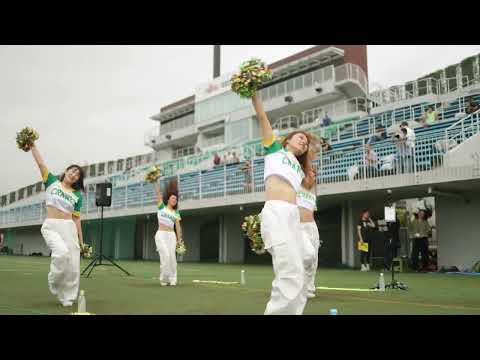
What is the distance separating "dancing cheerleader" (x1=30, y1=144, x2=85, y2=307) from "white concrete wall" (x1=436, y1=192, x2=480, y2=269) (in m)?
13.2

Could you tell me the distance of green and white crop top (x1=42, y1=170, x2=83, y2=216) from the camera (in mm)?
7320

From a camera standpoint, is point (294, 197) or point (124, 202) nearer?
point (294, 197)

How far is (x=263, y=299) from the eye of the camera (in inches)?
298

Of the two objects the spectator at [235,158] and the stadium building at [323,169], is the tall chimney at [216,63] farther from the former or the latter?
the spectator at [235,158]

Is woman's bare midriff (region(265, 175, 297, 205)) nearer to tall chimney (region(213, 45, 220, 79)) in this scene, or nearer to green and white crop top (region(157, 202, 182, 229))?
green and white crop top (region(157, 202, 182, 229))

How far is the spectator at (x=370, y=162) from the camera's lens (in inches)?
656

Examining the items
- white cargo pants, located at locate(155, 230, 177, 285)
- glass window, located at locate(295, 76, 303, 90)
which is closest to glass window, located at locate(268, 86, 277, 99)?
glass window, located at locate(295, 76, 303, 90)

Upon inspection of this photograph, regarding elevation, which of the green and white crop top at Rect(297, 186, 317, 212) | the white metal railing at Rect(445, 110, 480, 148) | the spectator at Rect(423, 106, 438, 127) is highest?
the spectator at Rect(423, 106, 438, 127)

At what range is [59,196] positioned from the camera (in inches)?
289

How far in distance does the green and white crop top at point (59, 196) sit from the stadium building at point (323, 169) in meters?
11.0

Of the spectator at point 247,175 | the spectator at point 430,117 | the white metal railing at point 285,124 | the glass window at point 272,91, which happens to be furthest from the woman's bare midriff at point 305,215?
the glass window at point 272,91
